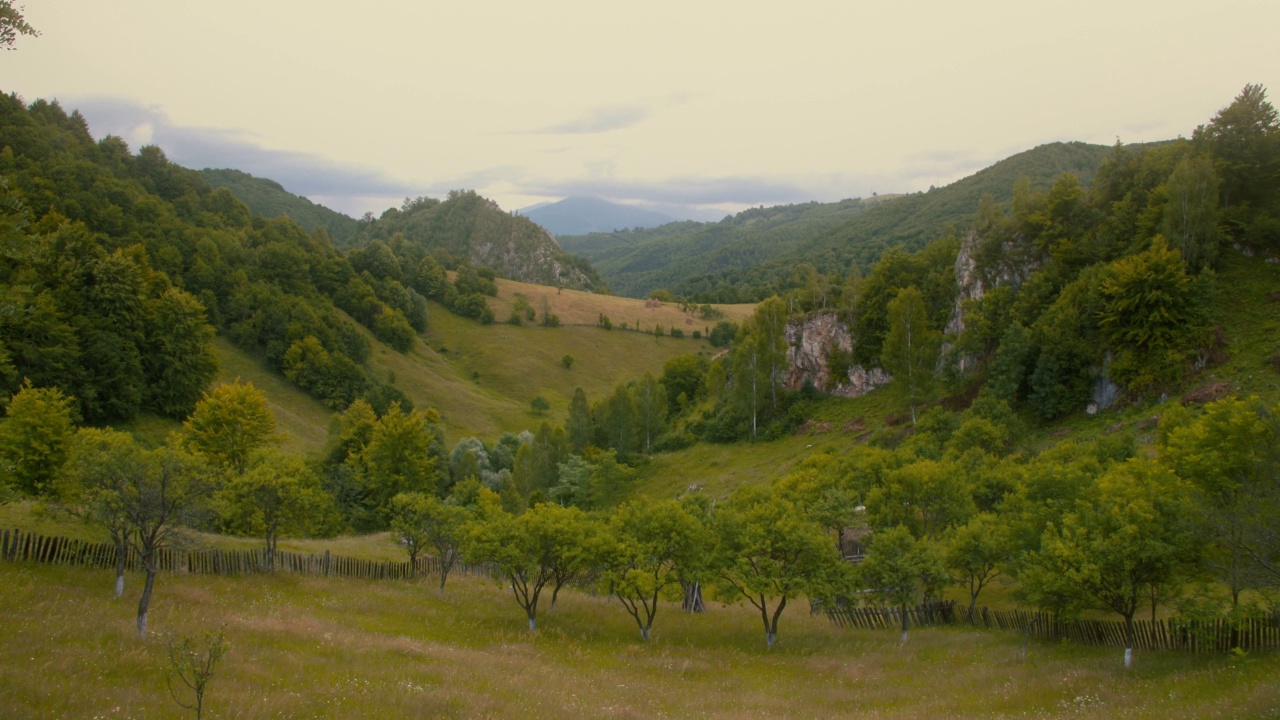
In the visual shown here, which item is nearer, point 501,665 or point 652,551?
point 501,665

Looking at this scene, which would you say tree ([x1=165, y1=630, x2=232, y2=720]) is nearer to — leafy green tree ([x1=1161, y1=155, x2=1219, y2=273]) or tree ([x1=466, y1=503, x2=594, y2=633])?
tree ([x1=466, y1=503, x2=594, y2=633])

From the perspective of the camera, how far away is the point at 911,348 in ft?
250

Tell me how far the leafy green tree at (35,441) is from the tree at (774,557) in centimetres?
4038

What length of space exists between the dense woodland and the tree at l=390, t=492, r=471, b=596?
187 millimetres

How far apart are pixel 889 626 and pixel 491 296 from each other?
166 m

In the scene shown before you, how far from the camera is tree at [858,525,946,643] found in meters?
35.9

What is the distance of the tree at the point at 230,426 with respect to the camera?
2417 inches

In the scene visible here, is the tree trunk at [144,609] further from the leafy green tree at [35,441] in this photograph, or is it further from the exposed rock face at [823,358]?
the exposed rock face at [823,358]

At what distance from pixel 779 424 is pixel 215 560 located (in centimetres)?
6429

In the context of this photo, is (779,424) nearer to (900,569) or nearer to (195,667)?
(900,569)

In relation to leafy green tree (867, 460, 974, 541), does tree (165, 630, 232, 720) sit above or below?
above

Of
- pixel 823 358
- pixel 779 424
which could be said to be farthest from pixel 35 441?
pixel 823 358

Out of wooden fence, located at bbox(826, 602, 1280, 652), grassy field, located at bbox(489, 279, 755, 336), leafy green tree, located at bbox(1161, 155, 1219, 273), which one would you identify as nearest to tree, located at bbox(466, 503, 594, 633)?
wooden fence, located at bbox(826, 602, 1280, 652)

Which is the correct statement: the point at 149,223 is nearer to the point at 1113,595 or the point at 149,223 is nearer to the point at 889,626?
the point at 889,626
